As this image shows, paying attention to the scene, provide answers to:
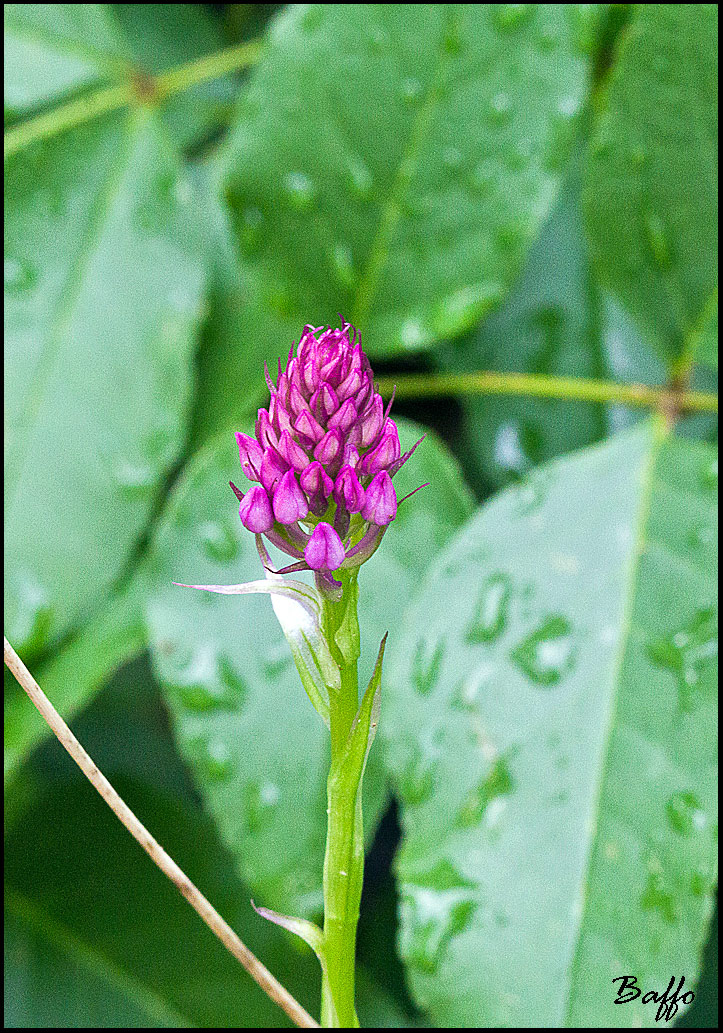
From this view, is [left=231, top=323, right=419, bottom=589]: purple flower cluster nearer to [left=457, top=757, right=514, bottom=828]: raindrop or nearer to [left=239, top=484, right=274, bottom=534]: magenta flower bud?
[left=239, top=484, right=274, bottom=534]: magenta flower bud

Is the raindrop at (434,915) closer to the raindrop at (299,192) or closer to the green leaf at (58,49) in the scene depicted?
the raindrop at (299,192)

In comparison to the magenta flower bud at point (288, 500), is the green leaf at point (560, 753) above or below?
below

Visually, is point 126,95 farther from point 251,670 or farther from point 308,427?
point 308,427

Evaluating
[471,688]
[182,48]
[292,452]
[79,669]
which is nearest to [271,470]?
[292,452]

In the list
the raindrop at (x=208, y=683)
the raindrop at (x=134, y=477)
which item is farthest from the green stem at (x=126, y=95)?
the raindrop at (x=208, y=683)

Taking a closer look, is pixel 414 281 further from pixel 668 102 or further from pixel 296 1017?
pixel 296 1017

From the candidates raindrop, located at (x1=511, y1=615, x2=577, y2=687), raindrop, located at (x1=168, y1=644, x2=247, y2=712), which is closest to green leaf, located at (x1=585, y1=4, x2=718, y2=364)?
raindrop, located at (x1=511, y1=615, x2=577, y2=687)

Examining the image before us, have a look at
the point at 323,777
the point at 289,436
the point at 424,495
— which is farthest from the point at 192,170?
the point at 289,436
